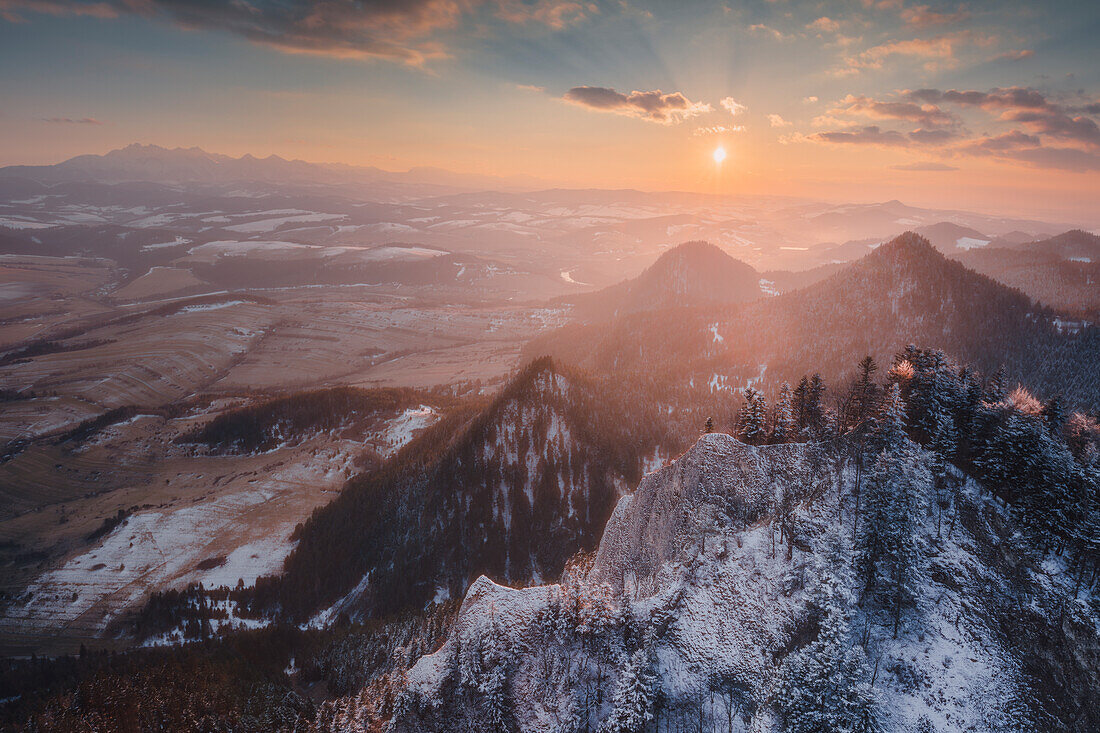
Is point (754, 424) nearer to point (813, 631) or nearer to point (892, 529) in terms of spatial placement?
point (892, 529)

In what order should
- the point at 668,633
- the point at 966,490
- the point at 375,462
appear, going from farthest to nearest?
the point at 375,462 → the point at 966,490 → the point at 668,633

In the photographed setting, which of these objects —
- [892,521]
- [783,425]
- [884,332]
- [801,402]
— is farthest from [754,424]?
[884,332]

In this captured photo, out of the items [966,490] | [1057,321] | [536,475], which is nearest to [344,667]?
[536,475]

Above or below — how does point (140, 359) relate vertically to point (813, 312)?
below

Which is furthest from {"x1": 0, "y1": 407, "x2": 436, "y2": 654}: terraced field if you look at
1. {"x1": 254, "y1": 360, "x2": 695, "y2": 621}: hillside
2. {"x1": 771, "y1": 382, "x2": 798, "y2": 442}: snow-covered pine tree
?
{"x1": 771, "y1": 382, "x2": 798, "y2": 442}: snow-covered pine tree

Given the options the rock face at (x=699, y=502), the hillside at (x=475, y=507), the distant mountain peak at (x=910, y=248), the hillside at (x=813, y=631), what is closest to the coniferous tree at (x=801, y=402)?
the rock face at (x=699, y=502)

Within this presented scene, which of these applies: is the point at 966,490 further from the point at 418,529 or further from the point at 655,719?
the point at 418,529

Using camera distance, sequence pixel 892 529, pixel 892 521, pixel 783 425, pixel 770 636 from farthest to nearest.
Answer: pixel 783 425
pixel 892 521
pixel 892 529
pixel 770 636
